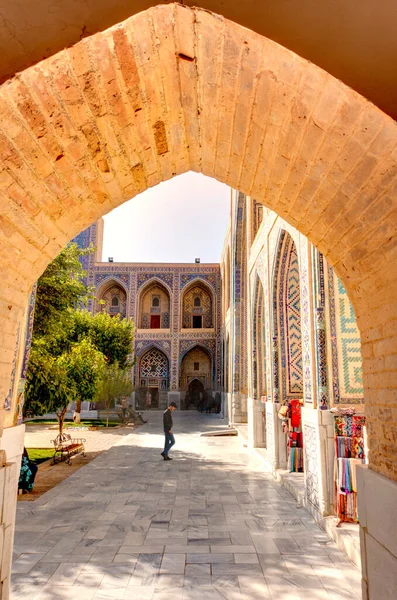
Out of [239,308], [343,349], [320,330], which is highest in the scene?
[239,308]

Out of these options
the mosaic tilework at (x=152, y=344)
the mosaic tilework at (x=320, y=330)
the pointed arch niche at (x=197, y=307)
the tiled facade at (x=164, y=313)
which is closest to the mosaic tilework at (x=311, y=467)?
the mosaic tilework at (x=320, y=330)

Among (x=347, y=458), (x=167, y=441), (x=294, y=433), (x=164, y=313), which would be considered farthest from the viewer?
(x=164, y=313)

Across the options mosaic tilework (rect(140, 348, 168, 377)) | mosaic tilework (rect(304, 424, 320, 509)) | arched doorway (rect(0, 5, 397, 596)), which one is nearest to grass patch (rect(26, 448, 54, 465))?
mosaic tilework (rect(304, 424, 320, 509))

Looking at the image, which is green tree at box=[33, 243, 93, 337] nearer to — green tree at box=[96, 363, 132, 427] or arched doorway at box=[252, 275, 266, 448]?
arched doorway at box=[252, 275, 266, 448]

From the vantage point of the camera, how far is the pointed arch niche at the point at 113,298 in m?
24.2

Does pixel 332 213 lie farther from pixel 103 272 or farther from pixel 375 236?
pixel 103 272

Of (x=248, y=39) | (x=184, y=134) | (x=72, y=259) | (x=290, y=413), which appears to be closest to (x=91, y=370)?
(x=72, y=259)

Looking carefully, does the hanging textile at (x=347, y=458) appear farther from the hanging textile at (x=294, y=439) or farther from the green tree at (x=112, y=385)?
the green tree at (x=112, y=385)

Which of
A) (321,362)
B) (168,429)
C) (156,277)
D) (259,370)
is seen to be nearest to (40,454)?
(168,429)

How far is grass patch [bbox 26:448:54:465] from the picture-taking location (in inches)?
Answer: 354

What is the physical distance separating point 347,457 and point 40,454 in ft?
24.8

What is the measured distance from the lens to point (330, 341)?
202 inches

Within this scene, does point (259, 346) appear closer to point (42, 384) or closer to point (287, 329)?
point (287, 329)

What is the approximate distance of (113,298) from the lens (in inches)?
969
